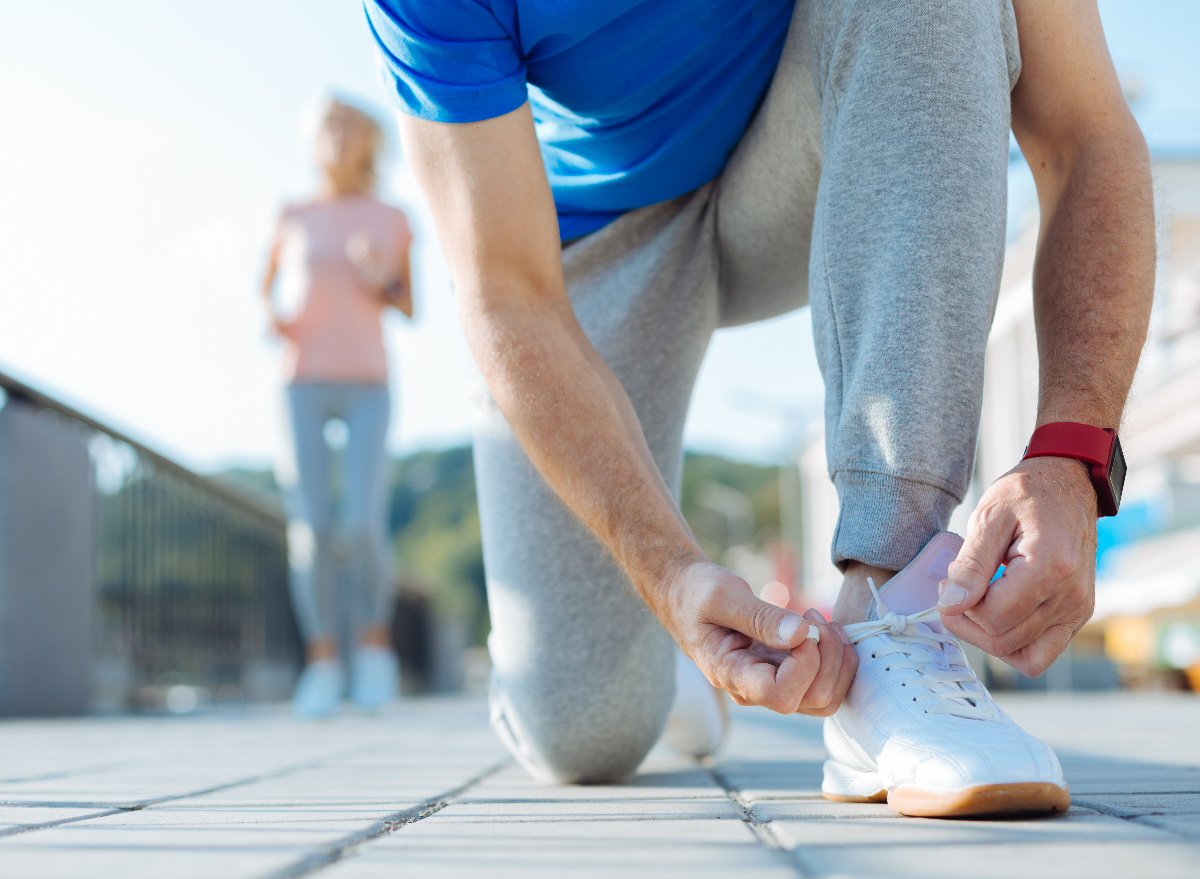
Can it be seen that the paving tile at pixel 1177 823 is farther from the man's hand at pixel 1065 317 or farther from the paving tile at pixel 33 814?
the paving tile at pixel 33 814

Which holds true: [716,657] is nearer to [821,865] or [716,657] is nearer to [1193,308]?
[821,865]

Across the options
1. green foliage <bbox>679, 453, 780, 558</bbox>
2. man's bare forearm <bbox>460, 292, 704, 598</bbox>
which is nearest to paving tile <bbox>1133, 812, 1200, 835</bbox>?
man's bare forearm <bbox>460, 292, 704, 598</bbox>

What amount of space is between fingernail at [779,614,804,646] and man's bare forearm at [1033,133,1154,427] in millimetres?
448

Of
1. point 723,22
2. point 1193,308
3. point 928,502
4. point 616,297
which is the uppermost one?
point 1193,308

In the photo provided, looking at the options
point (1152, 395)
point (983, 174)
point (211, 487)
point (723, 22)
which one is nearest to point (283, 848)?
point (983, 174)

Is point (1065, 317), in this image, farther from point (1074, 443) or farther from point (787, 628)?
point (787, 628)

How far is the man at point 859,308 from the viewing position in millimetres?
1191

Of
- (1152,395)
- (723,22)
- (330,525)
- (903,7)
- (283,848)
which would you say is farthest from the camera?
(1152,395)

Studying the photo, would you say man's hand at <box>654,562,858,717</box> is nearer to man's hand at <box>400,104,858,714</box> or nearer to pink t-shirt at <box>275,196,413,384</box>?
man's hand at <box>400,104,858,714</box>

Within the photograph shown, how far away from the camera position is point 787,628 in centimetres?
113

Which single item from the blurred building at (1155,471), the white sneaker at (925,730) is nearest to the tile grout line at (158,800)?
the white sneaker at (925,730)

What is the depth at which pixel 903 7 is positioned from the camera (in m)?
1.49

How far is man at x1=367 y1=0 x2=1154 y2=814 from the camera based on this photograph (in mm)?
1191

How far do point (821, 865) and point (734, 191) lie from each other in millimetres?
1394
